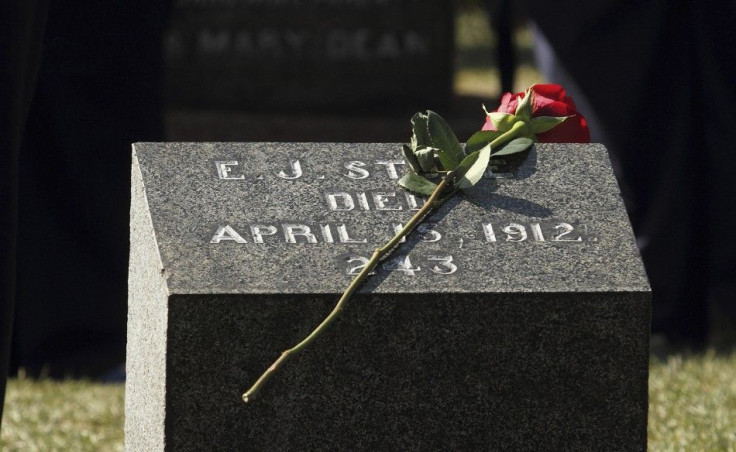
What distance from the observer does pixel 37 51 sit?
95.7 inches

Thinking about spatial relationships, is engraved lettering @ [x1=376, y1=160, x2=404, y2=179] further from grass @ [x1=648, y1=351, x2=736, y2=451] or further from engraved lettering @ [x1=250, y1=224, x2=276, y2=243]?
grass @ [x1=648, y1=351, x2=736, y2=451]

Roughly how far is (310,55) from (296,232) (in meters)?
5.60

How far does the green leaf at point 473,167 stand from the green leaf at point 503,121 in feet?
0.33

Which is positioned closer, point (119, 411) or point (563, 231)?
point (563, 231)

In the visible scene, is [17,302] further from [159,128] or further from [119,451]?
[119,451]

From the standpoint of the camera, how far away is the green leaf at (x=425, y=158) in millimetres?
2027

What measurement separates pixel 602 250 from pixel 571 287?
4.3 inches

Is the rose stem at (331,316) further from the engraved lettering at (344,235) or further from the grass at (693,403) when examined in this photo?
the grass at (693,403)

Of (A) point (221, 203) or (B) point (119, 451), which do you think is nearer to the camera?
(A) point (221, 203)

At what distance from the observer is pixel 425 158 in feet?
6.66

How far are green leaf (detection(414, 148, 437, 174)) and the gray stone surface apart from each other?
2.3 inches

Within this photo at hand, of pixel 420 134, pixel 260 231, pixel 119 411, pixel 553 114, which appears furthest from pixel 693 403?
pixel 260 231

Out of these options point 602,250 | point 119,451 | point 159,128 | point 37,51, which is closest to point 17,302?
point 159,128

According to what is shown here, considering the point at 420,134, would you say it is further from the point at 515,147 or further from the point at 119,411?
the point at 119,411
